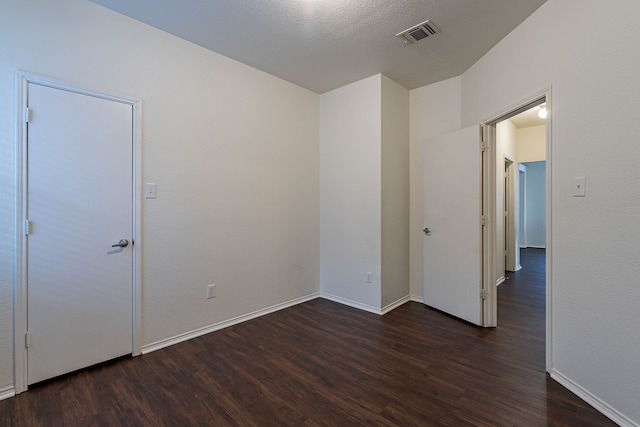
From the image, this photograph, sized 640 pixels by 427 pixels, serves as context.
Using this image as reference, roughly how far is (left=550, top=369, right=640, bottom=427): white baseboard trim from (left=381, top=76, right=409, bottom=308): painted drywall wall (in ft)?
5.42

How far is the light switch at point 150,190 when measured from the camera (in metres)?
2.43

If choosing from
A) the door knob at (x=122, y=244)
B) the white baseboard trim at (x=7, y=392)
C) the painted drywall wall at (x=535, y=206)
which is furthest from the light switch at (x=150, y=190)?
the painted drywall wall at (x=535, y=206)

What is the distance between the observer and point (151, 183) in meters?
2.46

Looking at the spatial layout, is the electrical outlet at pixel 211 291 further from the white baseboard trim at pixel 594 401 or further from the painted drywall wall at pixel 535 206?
the painted drywall wall at pixel 535 206

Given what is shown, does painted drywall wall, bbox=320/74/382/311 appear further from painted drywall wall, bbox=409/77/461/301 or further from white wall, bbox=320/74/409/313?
painted drywall wall, bbox=409/77/461/301

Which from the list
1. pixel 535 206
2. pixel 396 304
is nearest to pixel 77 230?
pixel 396 304

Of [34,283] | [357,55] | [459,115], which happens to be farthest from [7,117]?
[459,115]

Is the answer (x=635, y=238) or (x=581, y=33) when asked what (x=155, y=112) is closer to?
(x=581, y=33)

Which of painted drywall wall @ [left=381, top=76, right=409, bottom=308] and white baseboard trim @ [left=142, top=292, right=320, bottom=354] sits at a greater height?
painted drywall wall @ [left=381, top=76, right=409, bottom=308]

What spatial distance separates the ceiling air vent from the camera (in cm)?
241

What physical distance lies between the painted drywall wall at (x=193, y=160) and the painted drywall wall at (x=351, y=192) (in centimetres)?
22

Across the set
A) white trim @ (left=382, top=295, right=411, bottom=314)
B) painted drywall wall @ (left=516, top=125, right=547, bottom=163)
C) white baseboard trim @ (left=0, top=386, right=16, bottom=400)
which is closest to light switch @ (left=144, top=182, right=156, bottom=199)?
white baseboard trim @ (left=0, top=386, right=16, bottom=400)

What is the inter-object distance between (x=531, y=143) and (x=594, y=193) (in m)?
4.61

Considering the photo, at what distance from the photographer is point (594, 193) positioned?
177cm
